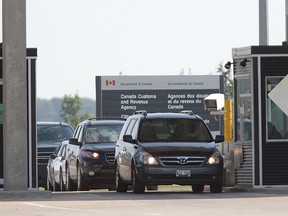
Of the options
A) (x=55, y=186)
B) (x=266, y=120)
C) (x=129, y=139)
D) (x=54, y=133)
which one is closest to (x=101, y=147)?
(x=129, y=139)

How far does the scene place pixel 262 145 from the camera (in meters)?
32.4

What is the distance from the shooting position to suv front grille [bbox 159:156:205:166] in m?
30.3

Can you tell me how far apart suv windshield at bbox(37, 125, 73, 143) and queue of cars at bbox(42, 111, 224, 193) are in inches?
314

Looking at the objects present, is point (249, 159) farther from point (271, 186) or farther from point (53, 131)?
point (53, 131)

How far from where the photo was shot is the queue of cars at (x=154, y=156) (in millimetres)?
30266

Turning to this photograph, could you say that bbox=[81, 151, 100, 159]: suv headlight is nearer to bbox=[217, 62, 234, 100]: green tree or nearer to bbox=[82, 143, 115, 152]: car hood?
bbox=[82, 143, 115, 152]: car hood

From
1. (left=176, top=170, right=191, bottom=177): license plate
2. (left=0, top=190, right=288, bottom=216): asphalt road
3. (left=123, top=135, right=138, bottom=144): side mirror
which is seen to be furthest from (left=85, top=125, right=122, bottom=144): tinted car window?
(left=0, top=190, right=288, bottom=216): asphalt road

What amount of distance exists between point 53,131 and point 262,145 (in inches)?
514

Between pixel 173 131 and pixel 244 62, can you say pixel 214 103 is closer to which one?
pixel 244 62

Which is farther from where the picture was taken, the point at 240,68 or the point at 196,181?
the point at 240,68

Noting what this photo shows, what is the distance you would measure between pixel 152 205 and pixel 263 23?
1238 centimetres

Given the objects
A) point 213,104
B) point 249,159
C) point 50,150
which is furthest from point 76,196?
point 50,150

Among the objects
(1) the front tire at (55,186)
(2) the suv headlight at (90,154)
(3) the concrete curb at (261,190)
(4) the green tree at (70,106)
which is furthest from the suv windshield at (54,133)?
(4) the green tree at (70,106)

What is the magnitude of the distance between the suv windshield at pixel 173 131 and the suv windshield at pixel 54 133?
12344 mm
